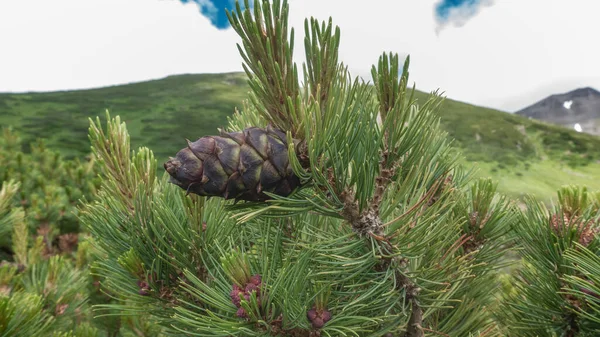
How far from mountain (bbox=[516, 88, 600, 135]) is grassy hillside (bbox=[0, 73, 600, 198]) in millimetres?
56339

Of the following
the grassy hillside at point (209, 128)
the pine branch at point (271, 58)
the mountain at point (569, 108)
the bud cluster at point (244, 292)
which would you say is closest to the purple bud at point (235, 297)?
the bud cluster at point (244, 292)

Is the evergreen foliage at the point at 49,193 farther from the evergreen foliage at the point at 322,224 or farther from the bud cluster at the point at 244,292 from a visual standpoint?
the bud cluster at the point at 244,292

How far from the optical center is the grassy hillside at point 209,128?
37.0 m

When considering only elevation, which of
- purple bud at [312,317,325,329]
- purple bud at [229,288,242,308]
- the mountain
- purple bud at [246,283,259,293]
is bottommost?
the mountain

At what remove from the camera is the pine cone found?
0.99 meters

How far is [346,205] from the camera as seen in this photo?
117cm

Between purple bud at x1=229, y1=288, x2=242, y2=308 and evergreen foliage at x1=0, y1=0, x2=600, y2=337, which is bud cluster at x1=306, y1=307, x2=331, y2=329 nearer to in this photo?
evergreen foliage at x1=0, y1=0, x2=600, y2=337

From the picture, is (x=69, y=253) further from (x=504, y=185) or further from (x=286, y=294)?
(x=504, y=185)

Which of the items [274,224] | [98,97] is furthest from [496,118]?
[274,224]

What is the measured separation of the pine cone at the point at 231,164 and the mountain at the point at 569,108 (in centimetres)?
11024

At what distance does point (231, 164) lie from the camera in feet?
3.27

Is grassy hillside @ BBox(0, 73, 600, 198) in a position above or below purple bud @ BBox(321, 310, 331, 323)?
below

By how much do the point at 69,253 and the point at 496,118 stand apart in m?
54.8

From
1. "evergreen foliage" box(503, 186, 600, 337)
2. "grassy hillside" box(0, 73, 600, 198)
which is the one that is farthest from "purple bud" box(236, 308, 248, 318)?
"grassy hillside" box(0, 73, 600, 198)
